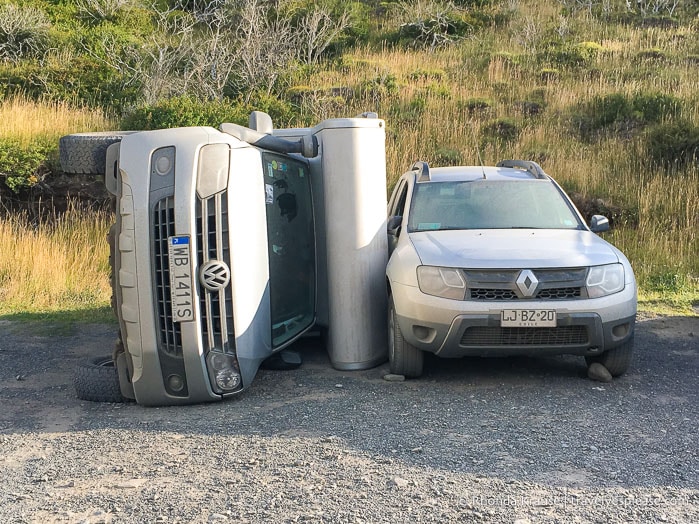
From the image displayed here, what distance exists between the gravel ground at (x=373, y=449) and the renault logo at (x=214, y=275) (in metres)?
0.89

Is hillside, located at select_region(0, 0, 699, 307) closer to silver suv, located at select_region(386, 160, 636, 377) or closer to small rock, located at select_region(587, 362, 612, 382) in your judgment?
small rock, located at select_region(587, 362, 612, 382)

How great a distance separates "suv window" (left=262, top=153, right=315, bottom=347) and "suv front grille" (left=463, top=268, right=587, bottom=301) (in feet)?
5.11

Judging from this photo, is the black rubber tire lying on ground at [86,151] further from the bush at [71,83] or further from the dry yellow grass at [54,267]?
the bush at [71,83]

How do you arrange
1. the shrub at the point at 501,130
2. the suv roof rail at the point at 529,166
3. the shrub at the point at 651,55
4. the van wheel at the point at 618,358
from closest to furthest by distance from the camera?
the van wheel at the point at 618,358 → the suv roof rail at the point at 529,166 → the shrub at the point at 501,130 → the shrub at the point at 651,55

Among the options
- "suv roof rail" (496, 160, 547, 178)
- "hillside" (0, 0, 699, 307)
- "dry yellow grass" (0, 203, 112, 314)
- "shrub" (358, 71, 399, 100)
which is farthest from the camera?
"shrub" (358, 71, 399, 100)

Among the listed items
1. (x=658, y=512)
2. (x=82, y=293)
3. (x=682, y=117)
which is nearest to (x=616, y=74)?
(x=682, y=117)

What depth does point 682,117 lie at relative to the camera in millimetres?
16781

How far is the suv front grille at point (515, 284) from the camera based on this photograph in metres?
5.78

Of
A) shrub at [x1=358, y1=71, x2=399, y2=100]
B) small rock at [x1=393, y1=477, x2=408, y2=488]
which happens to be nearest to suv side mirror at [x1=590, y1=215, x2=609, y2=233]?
small rock at [x1=393, y1=477, x2=408, y2=488]

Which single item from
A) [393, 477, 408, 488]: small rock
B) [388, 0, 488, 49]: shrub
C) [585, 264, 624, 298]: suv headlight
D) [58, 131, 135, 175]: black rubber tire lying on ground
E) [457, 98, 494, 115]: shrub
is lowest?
[393, 477, 408, 488]: small rock

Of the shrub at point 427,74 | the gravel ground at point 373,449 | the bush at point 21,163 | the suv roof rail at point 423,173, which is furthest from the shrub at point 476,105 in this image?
the gravel ground at point 373,449

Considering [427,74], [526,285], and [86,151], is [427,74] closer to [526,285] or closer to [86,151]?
[526,285]

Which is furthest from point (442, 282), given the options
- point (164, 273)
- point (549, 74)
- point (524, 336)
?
point (549, 74)

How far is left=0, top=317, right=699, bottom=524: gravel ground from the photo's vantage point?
12.4 feet
